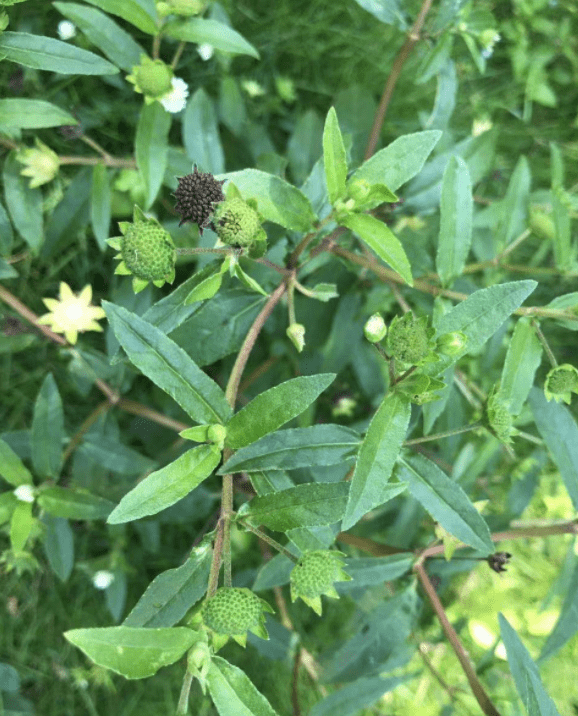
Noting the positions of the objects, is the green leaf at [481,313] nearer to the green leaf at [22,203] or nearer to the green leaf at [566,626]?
the green leaf at [566,626]

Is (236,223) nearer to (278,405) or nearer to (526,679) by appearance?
(278,405)

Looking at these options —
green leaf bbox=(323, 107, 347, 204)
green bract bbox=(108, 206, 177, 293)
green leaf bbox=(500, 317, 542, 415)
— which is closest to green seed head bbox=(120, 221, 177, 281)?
green bract bbox=(108, 206, 177, 293)

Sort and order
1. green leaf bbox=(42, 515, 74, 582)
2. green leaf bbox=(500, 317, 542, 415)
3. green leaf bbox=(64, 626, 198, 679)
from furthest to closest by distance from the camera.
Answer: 1. green leaf bbox=(42, 515, 74, 582)
2. green leaf bbox=(500, 317, 542, 415)
3. green leaf bbox=(64, 626, 198, 679)

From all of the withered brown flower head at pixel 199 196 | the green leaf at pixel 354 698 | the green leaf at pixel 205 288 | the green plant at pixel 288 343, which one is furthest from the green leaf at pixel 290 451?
the green leaf at pixel 354 698

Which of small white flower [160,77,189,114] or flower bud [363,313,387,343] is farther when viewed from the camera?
small white flower [160,77,189,114]

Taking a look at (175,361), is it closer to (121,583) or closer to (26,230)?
(26,230)

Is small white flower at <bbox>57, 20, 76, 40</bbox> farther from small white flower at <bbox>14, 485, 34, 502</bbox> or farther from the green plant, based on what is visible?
small white flower at <bbox>14, 485, 34, 502</bbox>
